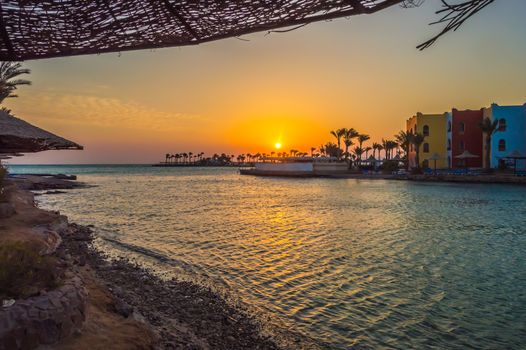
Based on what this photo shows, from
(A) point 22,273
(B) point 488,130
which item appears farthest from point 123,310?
(B) point 488,130

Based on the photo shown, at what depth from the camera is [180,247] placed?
12.7 metres

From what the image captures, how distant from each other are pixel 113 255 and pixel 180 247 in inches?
83.2

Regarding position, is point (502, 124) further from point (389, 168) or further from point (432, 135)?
point (389, 168)

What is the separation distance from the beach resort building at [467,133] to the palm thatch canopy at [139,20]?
59.1m

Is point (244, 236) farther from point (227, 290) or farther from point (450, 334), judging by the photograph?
point (450, 334)

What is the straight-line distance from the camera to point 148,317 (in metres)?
6.20

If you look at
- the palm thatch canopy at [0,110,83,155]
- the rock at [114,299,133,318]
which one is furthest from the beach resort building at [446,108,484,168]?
the rock at [114,299,133,318]

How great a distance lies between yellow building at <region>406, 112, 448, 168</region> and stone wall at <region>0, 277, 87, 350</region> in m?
59.1

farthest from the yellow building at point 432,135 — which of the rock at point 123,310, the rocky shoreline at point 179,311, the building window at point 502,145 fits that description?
the rock at point 123,310

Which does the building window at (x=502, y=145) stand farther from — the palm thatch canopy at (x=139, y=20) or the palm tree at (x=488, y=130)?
the palm thatch canopy at (x=139, y=20)

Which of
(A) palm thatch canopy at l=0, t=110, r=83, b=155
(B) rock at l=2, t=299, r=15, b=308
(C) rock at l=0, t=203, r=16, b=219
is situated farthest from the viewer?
(C) rock at l=0, t=203, r=16, b=219

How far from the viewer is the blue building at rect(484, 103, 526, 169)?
49250 millimetres

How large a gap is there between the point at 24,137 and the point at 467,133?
5849 cm

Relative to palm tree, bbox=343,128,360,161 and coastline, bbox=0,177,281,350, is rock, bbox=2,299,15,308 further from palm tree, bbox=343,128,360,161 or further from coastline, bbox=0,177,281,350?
palm tree, bbox=343,128,360,161
